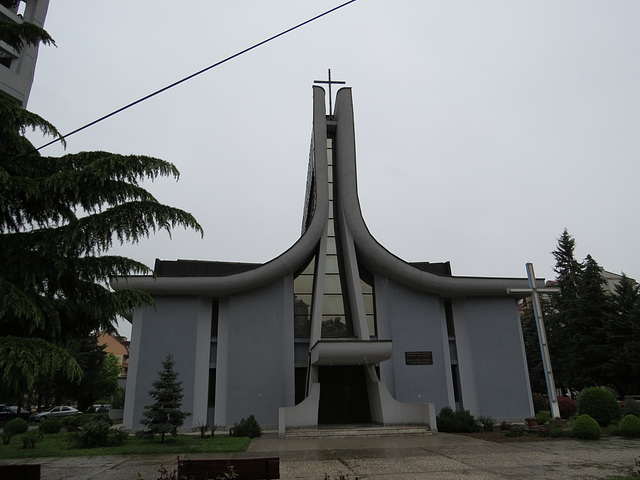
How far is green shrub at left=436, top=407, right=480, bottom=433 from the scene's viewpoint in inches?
630

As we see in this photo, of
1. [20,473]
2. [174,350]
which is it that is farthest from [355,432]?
[20,473]

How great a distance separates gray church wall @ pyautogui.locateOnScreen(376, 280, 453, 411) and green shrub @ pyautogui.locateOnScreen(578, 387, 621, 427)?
17.5 feet

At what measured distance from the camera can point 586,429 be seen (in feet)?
41.7

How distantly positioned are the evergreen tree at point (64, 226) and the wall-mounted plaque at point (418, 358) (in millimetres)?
13879

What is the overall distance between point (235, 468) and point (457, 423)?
38.0 feet

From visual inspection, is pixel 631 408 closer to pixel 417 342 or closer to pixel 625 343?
pixel 417 342

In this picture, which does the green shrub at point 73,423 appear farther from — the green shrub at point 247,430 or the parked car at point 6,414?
the parked car at point 6,414

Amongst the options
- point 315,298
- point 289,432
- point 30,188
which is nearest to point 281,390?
point 289,432

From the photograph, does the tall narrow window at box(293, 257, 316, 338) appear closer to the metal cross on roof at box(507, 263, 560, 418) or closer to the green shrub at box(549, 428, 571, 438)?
the metal cross on roof at box(507, 263, 560, 418)

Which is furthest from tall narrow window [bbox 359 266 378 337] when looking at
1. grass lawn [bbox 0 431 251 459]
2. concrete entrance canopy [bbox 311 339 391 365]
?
grass lawn [bbox 0 431 251 459]

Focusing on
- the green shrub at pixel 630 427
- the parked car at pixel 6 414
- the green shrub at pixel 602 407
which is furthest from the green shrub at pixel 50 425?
the green shrub at pixel 630 427

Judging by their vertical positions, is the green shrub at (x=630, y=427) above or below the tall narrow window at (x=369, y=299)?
below

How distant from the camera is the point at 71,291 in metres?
7.83

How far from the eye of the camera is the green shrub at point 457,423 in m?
16.0
